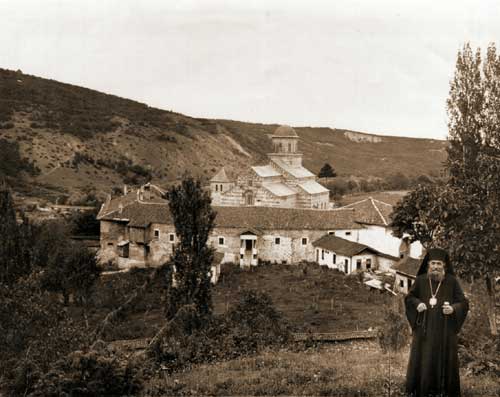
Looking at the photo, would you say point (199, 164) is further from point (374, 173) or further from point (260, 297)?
point (260, 297)

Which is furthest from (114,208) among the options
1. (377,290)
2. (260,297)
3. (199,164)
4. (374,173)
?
(374,173)

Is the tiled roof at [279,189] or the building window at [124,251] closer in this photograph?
the building window at [124,251]

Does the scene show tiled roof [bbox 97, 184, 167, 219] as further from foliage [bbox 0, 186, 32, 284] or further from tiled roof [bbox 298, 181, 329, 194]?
foliage [bbox 0, 186, 32, 284]

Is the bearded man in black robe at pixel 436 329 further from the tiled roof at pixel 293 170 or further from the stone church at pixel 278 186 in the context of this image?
the tiled roof at pixel 293 170

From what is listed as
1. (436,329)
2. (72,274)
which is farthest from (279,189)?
(436,329)

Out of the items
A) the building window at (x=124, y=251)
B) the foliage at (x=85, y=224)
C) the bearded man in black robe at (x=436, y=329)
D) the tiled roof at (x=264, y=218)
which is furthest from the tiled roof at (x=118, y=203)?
the bearded man in black robe at (x=436, y=329)

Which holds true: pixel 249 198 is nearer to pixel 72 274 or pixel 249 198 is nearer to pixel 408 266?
pixel 408 266
